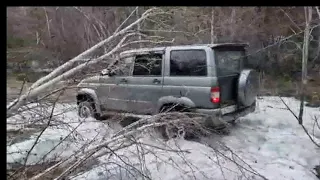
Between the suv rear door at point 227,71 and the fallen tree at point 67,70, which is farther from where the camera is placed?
the suv rear door at point 227,71

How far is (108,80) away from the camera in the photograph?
6.06 meters

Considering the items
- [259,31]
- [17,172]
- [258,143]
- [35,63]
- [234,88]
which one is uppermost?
[259,31]

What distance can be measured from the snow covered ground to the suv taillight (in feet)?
1.92

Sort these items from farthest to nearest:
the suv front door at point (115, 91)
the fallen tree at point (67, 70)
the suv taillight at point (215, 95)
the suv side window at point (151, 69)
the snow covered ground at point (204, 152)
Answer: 1. the suv front door at point (115, 91)
2. the suv side window at point (151, 69)
3. the suv taillight at point (215, 95)
4. the snow covered ground at point (204, 152)
5. the fallen tree at point (67, 70)

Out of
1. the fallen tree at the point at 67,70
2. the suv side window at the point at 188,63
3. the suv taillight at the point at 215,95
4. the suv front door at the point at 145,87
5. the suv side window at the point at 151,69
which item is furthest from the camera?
the suv front door at the point at 145,87

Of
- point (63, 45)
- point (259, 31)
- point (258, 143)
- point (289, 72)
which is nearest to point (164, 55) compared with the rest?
point (63, 45)

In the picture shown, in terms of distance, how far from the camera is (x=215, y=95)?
5098 mm

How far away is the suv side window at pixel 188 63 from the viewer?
5.18 metres

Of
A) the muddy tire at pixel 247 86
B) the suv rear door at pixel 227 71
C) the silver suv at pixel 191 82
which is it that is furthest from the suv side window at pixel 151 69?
the muddy tire at pixel 247 86

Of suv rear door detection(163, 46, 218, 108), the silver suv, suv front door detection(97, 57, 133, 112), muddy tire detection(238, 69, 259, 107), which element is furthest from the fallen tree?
suv front door detection(97, 57, 133, 112)

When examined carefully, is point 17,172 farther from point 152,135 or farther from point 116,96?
point 116,96

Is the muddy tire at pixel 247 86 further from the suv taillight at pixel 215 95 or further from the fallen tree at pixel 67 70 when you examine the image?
the fallen tree at pixel 67 70

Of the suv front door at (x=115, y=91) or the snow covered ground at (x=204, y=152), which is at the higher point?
the suv front door at (x=115, y=91)
